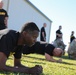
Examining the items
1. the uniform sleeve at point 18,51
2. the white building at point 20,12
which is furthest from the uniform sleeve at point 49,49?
the white building at point 20,12

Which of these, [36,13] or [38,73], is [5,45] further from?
[36,13]

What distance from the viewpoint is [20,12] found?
88.0 ft

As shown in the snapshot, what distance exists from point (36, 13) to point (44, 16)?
349cm

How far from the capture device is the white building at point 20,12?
77.7ft

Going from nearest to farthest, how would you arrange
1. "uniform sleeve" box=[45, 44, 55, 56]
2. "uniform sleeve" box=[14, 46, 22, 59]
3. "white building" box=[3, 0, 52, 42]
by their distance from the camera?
"uniform sleeve" box=[14, 46, 22, 59] → "uniform sleeve" box=[45, 44, 55, 56] → "white building" box=[3, 0, 52, 42]

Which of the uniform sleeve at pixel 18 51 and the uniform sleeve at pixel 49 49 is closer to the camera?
the uniform sleeve at pixel 18 51

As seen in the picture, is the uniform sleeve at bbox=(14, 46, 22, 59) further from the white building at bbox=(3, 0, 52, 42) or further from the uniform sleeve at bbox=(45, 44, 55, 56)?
the white building at bbox=(3, 0, 52, 42)

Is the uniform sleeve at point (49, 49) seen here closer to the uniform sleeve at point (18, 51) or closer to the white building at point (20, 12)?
the uniform sleeve at point (18, 51)

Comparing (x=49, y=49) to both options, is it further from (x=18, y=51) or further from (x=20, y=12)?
(x=20, y=12)

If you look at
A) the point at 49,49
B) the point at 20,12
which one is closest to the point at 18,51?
the point at 49,49

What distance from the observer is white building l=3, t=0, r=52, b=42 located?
23.7 m

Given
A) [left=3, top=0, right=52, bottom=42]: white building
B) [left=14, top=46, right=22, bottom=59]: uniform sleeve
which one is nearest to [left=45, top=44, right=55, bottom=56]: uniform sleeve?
[left=14, top=46, right=22, bottom=59]: uniform sleeve

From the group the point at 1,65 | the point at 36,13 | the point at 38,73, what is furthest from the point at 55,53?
the point at 36,13

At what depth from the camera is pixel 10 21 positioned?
24.0 meters
